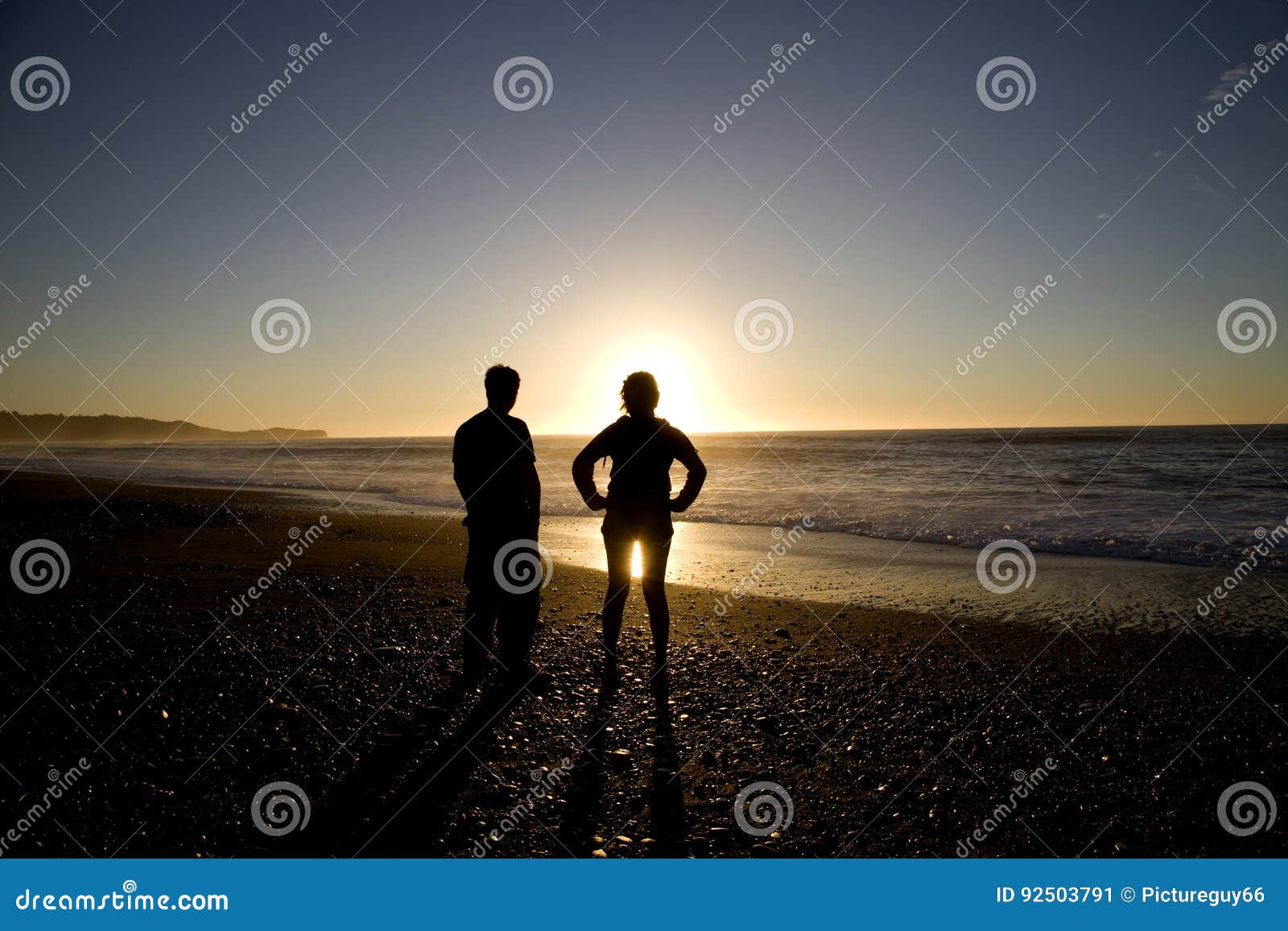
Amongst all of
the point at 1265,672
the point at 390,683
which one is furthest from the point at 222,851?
the point at 1265,672

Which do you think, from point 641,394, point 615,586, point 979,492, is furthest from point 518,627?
point 979,492

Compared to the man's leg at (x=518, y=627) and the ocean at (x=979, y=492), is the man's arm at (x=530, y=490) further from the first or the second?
the ocean at (x=979, y=492)

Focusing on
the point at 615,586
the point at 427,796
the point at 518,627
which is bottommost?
the point at 427,796

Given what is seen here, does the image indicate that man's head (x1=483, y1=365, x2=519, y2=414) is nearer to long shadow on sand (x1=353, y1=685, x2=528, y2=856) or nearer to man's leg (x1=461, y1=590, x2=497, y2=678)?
man's leg (x1=461, y1=590, x2=497, y2=678)

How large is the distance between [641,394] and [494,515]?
164 cm

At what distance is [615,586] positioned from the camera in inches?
211

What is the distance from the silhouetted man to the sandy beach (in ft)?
2.14

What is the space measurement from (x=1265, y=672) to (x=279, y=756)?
26.7 ft

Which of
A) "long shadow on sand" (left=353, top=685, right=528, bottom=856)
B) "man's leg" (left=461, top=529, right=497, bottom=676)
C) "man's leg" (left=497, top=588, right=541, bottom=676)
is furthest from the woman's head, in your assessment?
"long shadow on sand" (left=353, top=685, right=528, bottom=856)

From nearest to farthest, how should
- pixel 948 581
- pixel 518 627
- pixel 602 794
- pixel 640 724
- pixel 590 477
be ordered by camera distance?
pixel 602 794
pixel 640 724
pixel 590 477
pixel 518 627
pixel 948 581

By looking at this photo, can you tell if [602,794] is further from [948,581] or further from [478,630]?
[948,581]

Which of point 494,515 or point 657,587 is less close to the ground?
point 494,515

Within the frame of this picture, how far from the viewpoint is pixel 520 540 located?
5352 millimetres

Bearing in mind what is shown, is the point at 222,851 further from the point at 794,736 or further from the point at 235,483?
the point at 235,483
